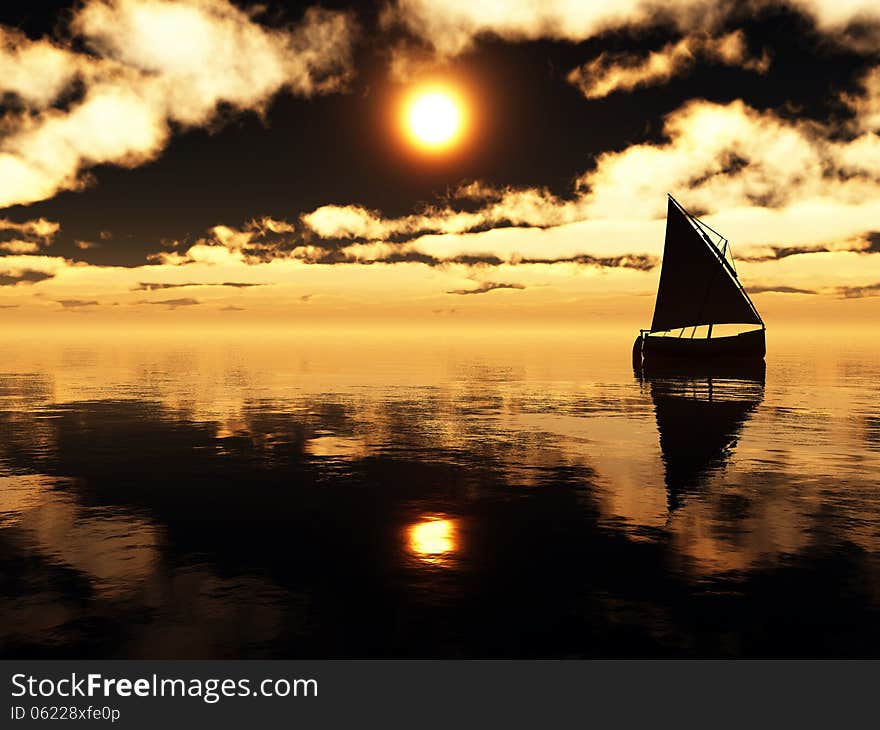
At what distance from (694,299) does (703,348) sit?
315 inches

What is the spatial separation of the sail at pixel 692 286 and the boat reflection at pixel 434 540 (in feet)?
269

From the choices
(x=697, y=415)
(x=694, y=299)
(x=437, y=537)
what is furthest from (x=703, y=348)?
(x=437, y=537)

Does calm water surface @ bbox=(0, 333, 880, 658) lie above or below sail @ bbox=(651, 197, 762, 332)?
below

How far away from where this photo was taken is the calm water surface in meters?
14.6

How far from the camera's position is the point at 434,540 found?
69.8 feet

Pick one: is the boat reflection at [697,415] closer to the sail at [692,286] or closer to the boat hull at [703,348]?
the boat hull at [703,348]

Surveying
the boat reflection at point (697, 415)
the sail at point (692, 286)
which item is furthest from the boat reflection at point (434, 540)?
the sail at point (692, 286)

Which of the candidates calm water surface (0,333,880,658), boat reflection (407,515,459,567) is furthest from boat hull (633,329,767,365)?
boat reflection (407,515,459,567)

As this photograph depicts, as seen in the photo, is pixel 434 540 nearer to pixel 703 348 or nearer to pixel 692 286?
pixel 692 286

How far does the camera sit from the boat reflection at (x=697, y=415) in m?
32.1

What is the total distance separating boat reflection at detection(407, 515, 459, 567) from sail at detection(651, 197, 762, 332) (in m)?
82.1

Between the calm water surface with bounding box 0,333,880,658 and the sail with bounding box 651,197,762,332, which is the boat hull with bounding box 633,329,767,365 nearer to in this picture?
the sail with bounding box 651,197,762,332
